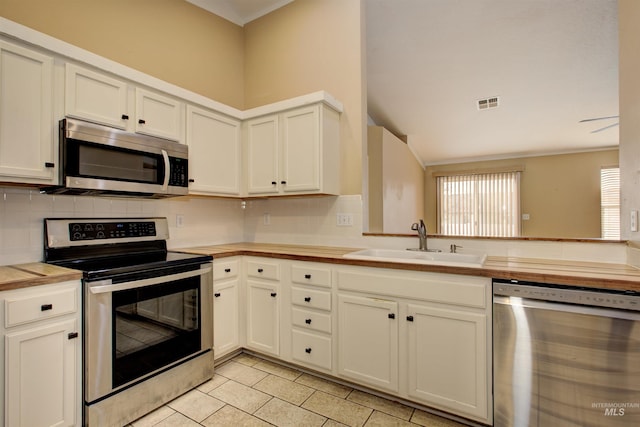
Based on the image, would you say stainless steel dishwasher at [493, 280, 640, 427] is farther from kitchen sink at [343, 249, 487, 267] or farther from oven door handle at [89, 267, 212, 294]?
oven door handle at [89, 267, 212, 294]

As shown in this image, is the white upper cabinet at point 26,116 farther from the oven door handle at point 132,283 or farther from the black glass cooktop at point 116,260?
the oven door handle at point 132,283

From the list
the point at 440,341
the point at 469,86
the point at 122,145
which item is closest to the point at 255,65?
the point at 122,145

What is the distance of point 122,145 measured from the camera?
1.97 meters

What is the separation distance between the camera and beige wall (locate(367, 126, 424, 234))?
15.1ft

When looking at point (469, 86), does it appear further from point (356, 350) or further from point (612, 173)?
point (612, 173)

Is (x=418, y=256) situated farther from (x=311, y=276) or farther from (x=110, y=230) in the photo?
(x=110, y=230)

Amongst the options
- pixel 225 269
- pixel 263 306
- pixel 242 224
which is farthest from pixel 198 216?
pixel 263 306

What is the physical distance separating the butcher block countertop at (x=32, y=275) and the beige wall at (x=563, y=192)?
27.8 ft

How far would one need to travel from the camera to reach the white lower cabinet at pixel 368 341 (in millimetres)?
1877

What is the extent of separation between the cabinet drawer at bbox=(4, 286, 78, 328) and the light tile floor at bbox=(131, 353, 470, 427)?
792 mm

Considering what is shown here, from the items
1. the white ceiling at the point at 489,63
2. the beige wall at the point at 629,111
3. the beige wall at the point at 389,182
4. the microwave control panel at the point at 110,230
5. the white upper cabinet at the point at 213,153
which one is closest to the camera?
the beige wall at the point at 629,111

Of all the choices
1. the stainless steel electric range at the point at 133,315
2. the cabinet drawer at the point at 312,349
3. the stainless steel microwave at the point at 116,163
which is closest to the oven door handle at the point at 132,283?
the stainless steel electric range at the point at 133,315

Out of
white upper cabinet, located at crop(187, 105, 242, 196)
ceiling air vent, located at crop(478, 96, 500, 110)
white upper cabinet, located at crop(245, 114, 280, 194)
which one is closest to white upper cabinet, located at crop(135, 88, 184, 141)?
white upper cabinet, located at crop(187, 105, 242, 196)

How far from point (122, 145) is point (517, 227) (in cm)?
816
